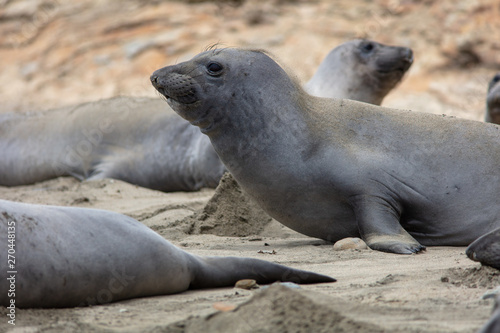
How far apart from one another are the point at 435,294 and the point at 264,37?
9.93 metres

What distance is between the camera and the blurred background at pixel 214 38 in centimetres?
1195

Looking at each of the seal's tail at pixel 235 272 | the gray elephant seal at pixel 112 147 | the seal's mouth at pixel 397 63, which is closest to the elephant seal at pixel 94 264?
the seal's tail at pixel 235 272

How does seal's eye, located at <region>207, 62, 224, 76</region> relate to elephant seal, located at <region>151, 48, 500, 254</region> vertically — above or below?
above

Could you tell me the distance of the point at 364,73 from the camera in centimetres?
696

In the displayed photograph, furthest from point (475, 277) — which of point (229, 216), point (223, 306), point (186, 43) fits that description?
point (186, 43)

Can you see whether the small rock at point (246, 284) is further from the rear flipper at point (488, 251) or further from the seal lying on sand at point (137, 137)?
the seal lying on sand at point (137, 137)

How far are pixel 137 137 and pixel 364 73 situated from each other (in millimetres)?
2376

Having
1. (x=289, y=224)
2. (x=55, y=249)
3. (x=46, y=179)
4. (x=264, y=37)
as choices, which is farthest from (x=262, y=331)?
(x=264, y=37)

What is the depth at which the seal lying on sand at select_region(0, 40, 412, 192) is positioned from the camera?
6.97m

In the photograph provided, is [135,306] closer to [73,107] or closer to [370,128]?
[370,128]

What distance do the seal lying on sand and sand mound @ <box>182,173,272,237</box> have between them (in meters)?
1.89

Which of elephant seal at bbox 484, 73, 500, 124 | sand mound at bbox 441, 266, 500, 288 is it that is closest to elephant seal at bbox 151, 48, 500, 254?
sand mound at bbox 441, 266, 500, 288

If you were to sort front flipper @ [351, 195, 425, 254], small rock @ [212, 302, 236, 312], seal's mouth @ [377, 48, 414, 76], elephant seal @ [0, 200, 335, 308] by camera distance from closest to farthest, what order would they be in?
small rock @ [212, 302, 236, 312] → elephant seal @ [0, 200, 335, 308] → front flipper @ [351, 195, 425, 254] → seal's mouth @ [377, 48, 414, 76]

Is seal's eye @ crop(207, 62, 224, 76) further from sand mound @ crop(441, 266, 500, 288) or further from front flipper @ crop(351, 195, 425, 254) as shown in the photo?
sand mound @ crop(441, 266, 500, 288)
